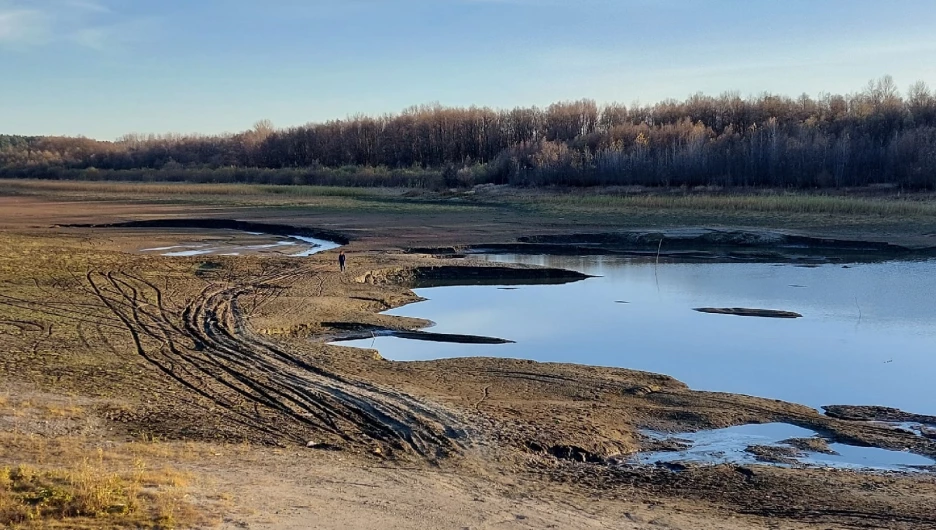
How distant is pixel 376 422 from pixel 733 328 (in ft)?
38.5

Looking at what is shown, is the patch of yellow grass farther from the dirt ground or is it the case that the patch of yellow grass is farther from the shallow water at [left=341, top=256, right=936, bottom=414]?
A: the shallow water at [left=341, top=256, right=936, bottom=414]

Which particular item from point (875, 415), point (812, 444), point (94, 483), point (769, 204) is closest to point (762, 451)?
point (812, 444)

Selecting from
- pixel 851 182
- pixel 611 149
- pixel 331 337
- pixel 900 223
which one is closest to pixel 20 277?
pixel 331 337

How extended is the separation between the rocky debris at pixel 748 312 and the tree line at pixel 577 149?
39.4 m

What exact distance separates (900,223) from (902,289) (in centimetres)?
1706

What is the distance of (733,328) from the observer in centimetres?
2048

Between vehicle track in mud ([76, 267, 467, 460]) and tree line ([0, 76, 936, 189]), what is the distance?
51.3 m

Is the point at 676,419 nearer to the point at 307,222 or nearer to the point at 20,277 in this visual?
the point at 20,277

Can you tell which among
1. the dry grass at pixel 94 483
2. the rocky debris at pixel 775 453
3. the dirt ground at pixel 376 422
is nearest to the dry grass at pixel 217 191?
the dirt ground at pixel 376 422

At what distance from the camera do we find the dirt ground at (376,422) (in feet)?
27.0

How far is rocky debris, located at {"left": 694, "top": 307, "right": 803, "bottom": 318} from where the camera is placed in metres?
22.0

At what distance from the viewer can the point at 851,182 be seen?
2397 inches

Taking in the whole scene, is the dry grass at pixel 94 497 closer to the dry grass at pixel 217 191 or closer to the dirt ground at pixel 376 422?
the dirt ground at pixel 376 422

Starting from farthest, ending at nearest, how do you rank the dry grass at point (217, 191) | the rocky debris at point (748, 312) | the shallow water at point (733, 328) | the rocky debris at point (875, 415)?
the dry grass at point (217, 191)
the rocky debris at point (748, 312)
the shallow water at point (733, 328)
the rocky debris at point (875, 415)
